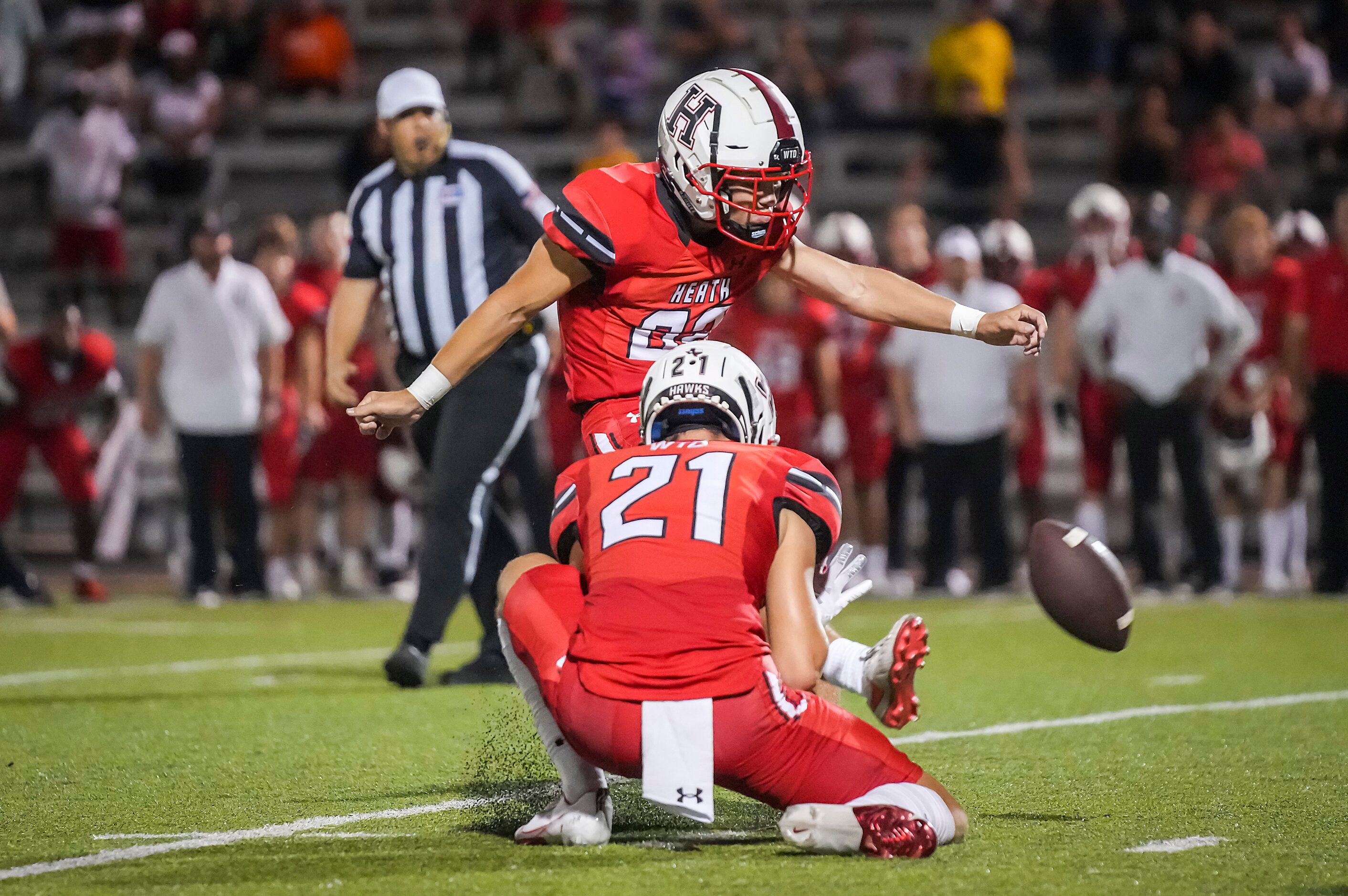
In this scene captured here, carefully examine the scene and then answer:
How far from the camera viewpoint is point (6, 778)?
4652 mm

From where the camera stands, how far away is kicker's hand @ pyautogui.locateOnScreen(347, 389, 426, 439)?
4.08 m

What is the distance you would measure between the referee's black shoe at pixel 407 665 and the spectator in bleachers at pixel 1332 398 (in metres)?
5.50

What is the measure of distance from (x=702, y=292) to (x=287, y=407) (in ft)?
22.0

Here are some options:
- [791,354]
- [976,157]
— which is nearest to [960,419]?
[791,354]

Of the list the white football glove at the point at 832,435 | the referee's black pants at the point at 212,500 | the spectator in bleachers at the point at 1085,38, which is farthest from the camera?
the spectator in bleachers at the point at 1085,38

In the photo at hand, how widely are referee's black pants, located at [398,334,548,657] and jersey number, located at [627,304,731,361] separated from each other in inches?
68.0

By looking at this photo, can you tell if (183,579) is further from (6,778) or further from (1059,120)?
(1059,120)

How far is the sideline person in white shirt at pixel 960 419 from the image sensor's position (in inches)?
396

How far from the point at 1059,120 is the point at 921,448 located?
5.20 m

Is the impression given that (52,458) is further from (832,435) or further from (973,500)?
(973,500)

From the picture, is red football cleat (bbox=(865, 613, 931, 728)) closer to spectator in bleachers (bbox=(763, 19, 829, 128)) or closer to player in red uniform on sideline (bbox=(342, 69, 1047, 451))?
player in red uniform on sideline (bbox=(342, 69, 1047, 451))

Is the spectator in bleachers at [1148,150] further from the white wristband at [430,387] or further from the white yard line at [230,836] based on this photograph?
the white yard line at [230,836]

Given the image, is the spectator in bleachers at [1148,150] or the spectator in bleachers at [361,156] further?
the spectator in bleachers at [1148,150]

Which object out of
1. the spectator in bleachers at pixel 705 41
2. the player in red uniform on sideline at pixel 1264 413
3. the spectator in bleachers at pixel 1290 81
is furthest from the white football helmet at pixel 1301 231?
the spectator in bleachers at pixel 705 41
